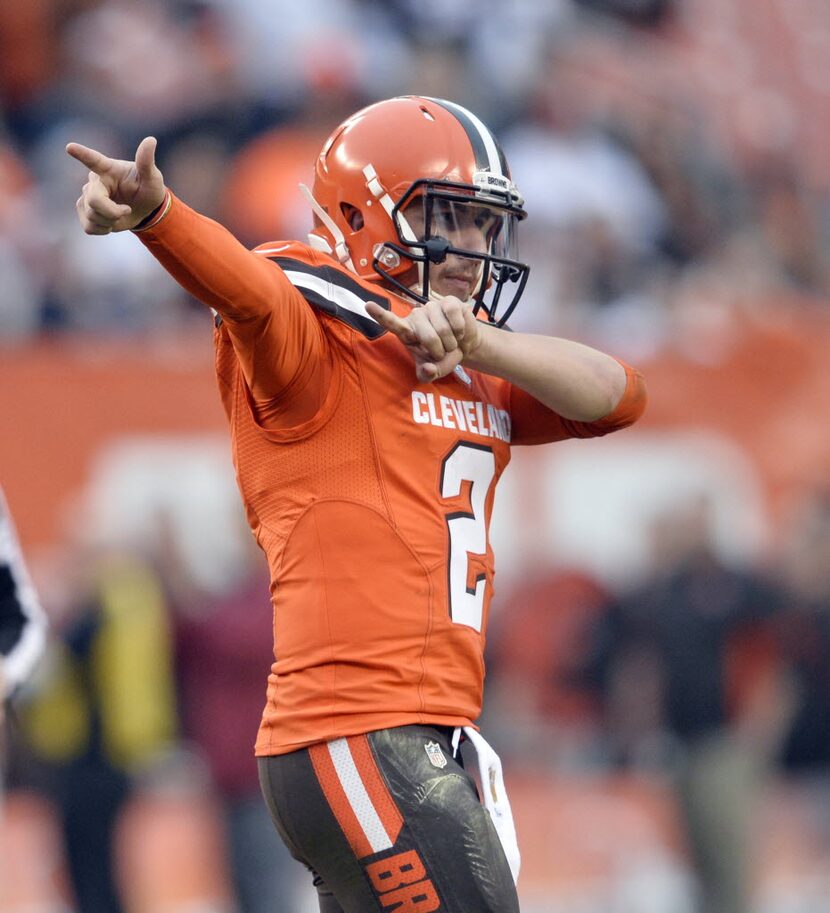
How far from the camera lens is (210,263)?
2730 millimetres

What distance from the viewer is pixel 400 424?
120 inches

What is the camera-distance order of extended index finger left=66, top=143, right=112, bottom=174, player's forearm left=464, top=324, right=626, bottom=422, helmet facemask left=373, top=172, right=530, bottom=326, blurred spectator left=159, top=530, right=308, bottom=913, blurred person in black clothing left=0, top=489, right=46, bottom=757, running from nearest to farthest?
extended index finger left=66, top=143, right=112, bottom=174 < player's forearm left=464, top=324, right=626, bottom=422 < helmet facemask left=373, top=172, right=530, bottom=326 < blurred person in black clothing left=0, top=489, right=46, bottom=757 < blurred spectator left=159, top=530, right=308, bottom=913

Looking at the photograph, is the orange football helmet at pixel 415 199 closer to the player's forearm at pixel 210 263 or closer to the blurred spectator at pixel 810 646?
the player's forearm at pixel 210 263

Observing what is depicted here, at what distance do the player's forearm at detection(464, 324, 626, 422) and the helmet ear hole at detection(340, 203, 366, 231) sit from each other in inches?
16.2

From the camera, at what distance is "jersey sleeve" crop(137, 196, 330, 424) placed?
8.95ft

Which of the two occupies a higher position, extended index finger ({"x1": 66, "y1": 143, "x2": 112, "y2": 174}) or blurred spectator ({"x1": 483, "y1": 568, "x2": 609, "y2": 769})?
extended index finger ({"x1": 66, "y1": 143, "x2": 112, "y2": 174})

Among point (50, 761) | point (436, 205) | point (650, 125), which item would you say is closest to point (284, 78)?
point (650, 125)

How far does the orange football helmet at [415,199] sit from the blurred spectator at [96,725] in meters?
3.77

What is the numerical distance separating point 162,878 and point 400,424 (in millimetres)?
4842

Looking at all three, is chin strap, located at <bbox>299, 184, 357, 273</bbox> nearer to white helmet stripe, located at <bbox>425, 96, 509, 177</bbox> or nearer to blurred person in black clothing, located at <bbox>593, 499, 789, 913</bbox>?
white helmet stripe, located at <bbox>425, 96, 509, 177</bbox>

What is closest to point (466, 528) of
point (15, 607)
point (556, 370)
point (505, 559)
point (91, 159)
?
point (556, 370)

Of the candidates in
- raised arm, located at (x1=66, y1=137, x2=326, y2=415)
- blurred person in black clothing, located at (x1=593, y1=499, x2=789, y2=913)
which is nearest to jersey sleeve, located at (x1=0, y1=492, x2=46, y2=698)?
raised arm, located at (x1=66, y1=137, x2=326, y2=415)

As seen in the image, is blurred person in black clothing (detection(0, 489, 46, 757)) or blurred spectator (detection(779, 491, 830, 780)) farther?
blurred spectator (detection(779, 491, 830, 780))

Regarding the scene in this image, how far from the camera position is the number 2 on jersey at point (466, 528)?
310 cm
